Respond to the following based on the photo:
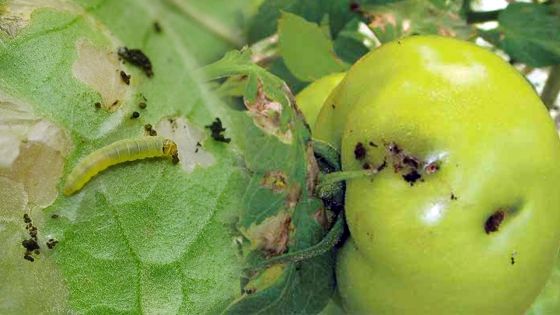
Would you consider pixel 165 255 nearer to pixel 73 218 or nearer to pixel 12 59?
pixel 73 218

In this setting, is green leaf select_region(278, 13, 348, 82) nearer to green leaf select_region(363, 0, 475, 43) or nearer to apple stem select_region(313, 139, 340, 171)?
green leaf select_region(363, 0, 475, 43)

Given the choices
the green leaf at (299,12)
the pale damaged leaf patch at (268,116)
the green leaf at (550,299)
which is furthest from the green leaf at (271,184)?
the green leaf at (550,299)

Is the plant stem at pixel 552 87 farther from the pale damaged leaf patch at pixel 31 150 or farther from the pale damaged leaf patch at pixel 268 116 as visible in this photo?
the pale damaged leaf patch at pixel 31 150

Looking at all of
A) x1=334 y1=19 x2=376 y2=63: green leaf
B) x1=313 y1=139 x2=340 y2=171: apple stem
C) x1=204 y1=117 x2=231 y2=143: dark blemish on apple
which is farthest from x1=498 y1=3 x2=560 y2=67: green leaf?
x1=204 y1=117 x2=231 y2=143: dark blemish on apple

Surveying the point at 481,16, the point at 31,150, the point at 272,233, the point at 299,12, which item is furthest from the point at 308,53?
the point at 31,150

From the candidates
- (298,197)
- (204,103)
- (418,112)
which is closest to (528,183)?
(418,112)

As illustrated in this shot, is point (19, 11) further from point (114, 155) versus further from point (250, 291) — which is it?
point (250, 291)
